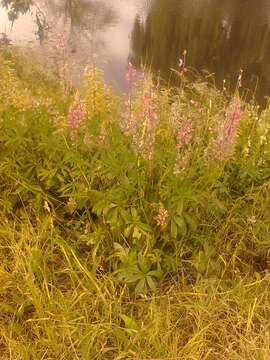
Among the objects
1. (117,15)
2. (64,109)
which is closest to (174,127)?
(64,109)

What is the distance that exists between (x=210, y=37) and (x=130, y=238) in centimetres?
637

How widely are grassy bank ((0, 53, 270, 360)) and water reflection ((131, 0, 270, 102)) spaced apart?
377 centimetres

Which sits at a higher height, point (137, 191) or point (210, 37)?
point (210, 37)

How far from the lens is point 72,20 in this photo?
7.37 meters

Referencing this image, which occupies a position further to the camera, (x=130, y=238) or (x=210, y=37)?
(x=210, y=37)

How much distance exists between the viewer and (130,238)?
7.54 ft

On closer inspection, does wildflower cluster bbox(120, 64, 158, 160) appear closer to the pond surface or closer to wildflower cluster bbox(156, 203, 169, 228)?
wildflower cluster bbox(156, 203, 169, 228)

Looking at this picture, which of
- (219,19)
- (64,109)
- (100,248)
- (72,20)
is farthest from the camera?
(219,19)

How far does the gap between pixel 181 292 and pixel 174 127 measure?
37.7 inches

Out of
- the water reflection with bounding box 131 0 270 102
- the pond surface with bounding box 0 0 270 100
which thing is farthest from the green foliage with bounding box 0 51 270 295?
the water reflection with bounding box 131 0 270 102

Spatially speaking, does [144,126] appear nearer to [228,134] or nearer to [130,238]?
[228,134]

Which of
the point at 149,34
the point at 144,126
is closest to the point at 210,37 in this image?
the point at 149,34

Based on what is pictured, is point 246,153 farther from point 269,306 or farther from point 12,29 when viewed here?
point 12,29

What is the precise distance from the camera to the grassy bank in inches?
78.7
